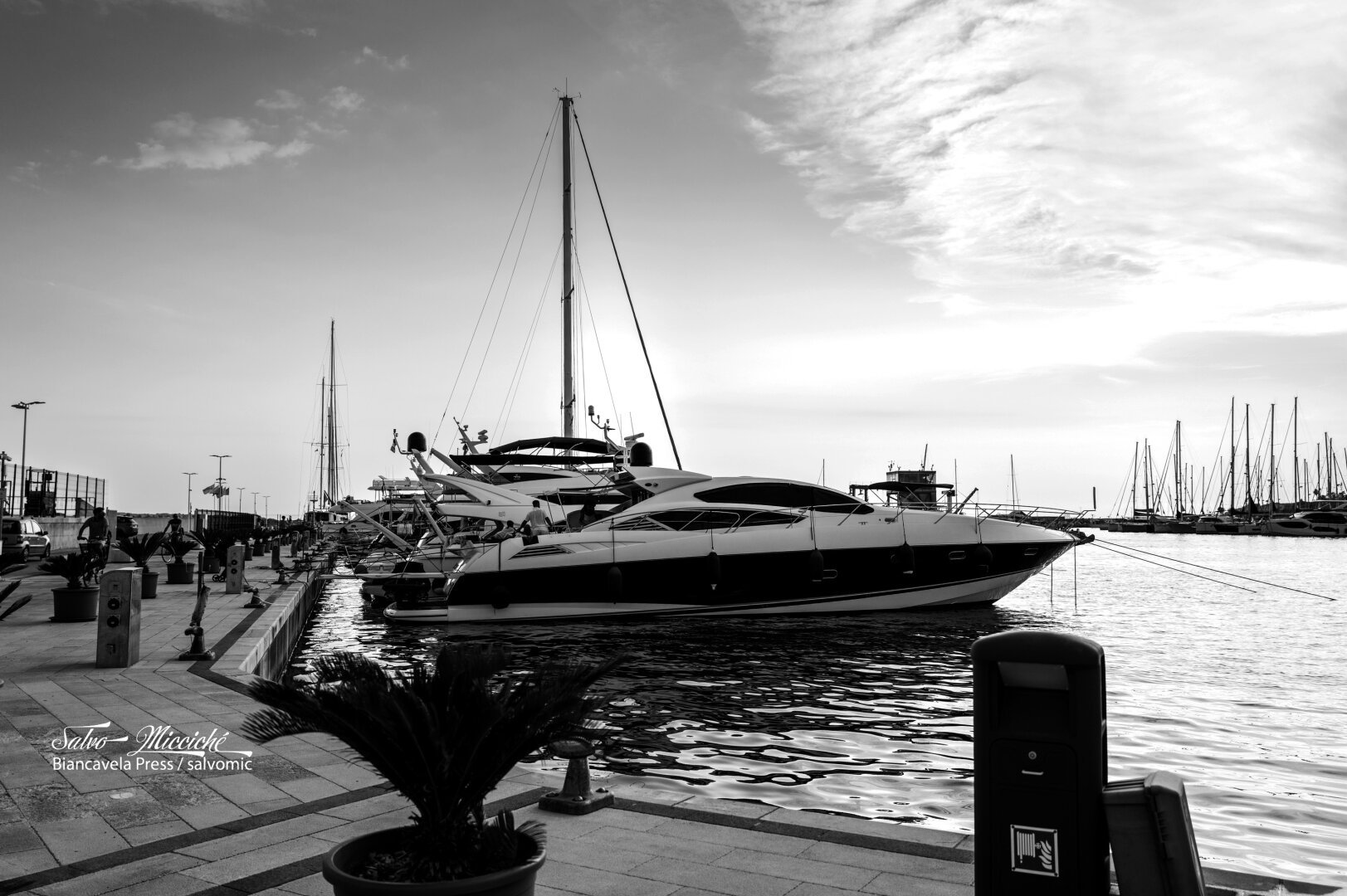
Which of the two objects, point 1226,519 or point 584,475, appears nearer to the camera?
point 584,475

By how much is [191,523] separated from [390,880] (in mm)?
48700

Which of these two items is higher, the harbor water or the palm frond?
the palm frond

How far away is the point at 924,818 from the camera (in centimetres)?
700

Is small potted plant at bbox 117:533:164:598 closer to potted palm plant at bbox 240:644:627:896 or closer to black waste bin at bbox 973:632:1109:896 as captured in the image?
potted palm plant at bbox 240:644:627:896

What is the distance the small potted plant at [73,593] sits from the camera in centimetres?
1461

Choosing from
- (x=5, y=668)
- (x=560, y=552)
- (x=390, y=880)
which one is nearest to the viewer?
(x=390, y=880)

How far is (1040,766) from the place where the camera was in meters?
3.52

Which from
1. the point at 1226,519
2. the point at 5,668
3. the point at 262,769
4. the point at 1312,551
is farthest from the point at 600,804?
the point at 1226,519

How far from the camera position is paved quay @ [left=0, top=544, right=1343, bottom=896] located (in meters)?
4.33

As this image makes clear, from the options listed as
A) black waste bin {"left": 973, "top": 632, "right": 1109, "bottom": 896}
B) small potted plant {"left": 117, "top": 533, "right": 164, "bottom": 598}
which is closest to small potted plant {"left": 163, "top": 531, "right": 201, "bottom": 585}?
small potted plant {"left": 117, "top": 533, "right": 164, "bottom": 598}

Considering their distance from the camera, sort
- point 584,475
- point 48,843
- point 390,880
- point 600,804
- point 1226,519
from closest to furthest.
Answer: point 390,880 → point 48,843 → point 600,804 → point 584,475 → point 1226,519

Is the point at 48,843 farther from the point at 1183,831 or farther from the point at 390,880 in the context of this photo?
the point at 1183,831

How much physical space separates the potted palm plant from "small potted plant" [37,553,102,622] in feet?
43.2
